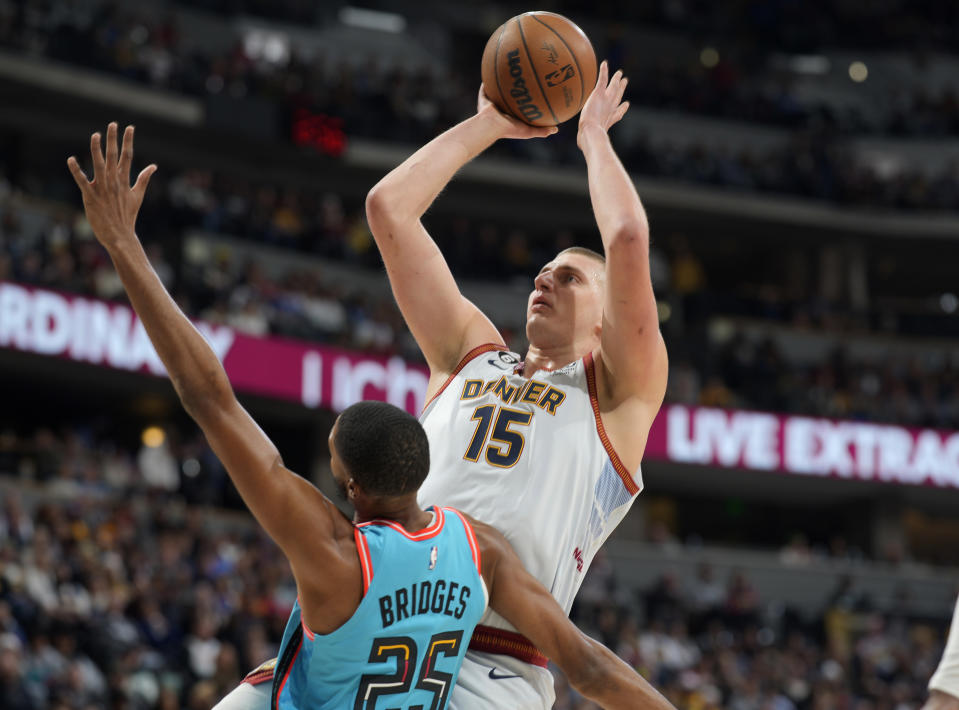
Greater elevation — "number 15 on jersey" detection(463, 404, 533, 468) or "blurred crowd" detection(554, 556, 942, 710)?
"number 15 on jersey" detection(463, 404, 533, 468)

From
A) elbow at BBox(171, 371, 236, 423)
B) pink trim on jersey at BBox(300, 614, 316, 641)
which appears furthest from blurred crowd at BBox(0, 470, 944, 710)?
elbow at BBox(171, 371, 236, 423)

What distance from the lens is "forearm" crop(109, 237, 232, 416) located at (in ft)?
9.93

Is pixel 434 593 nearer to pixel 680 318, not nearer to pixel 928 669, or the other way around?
pixel 928 669

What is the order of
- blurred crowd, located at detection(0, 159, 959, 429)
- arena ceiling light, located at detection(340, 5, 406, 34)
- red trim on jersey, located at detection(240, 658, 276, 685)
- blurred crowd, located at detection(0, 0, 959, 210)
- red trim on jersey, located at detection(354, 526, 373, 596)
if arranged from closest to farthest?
red trim on jersey, located at detection(354, 526, 373, 596) < red trim on jersey, located at detection(240, 658, 276, 685) < blurred crowd, located at detection(0, 159, 959, 429) < blurred crowd, located at detection(0, 0, 959, 210) < arena ceiling light, located at detection(340, 5, 406, 34)

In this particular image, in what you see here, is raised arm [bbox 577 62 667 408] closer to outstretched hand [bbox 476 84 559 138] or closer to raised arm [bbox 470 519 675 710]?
outstretched hand [bbox 476 84 559 138]

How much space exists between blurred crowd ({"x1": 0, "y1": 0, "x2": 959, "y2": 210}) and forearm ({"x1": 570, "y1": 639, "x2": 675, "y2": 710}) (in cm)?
2020

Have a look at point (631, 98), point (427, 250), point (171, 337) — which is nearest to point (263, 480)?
point (171, 337)

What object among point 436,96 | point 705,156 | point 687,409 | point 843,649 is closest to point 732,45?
point 705,156

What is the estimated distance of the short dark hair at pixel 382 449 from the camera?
3250 millimetres

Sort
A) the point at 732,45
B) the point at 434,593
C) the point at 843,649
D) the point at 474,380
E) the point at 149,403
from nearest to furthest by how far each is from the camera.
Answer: the point at 434,593
the point at 474,380
the point at 843,649
the point at 149,403
the point at 732,45

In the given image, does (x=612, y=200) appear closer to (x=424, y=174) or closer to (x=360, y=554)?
(x=424, y=174)

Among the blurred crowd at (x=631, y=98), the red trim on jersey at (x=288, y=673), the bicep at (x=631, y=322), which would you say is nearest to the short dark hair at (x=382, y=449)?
the red trim on jersey at (x=288, y=673)

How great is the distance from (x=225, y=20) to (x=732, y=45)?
12.4 m

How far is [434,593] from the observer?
10.8 ft
